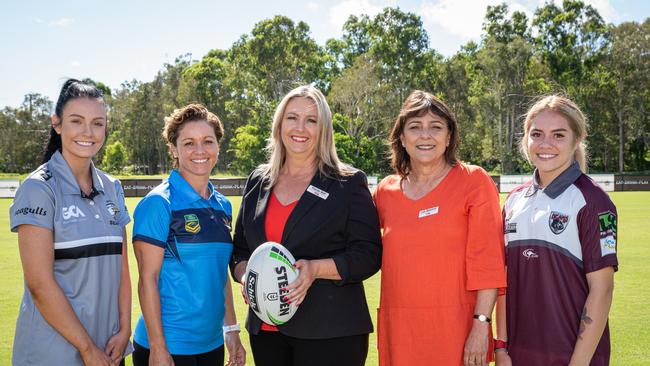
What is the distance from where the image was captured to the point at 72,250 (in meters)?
2.94

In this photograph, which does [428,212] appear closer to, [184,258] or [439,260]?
[439,260]

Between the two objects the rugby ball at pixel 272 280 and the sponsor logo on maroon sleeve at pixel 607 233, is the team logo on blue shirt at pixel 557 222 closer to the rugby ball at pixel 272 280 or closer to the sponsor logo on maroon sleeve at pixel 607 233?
the sponsor logo on maroon sleeve at pixel 607 233

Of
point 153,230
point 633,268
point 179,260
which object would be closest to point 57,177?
point 153,230

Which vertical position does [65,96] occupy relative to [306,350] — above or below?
above

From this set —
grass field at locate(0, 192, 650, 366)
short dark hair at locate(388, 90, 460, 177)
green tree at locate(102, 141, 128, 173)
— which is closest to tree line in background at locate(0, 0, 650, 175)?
green tree at locate(102, 141, 128, 173)

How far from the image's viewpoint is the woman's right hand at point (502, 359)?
10.9 ft

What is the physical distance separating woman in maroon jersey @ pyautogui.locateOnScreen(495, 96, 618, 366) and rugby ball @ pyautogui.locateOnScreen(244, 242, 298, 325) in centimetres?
137

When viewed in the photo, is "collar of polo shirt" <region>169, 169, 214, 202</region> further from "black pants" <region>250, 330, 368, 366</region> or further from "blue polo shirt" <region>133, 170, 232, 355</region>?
"black pants" <region>250, 330, 368, 366</region>

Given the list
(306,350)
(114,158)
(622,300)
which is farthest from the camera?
(114,158)

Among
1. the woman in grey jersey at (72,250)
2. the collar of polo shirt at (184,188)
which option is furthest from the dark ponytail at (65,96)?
the collar of polo shirt at (184,188)

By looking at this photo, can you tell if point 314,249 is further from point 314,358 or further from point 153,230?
point 153,230

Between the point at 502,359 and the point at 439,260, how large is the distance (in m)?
0.74

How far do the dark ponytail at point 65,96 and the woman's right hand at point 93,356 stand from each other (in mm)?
1117

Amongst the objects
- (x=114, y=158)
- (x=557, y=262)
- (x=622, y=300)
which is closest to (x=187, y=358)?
(x=557, y=262)
